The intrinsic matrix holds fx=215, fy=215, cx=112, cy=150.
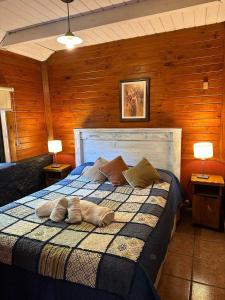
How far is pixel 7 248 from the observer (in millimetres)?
1567

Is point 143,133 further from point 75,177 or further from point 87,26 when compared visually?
point 87,26

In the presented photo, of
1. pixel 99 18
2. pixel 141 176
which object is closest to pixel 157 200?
pixel 141 176

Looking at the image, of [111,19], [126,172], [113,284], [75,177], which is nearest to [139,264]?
[113,284]

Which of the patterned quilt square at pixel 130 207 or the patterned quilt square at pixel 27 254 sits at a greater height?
the patterned quilt square at pixel 130 207

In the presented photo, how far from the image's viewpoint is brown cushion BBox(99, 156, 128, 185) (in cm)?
284

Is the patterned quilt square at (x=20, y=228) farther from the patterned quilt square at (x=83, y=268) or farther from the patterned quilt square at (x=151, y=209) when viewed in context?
the patterned quilt square at (x=151, y=209)

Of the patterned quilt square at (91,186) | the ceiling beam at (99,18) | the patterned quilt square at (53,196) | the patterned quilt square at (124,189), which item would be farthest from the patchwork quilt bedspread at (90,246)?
the ceiling beam at (99,18)

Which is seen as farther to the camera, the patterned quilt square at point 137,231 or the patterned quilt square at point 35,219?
the patterned quilt square at point 35,219

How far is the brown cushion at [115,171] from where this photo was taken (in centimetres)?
284

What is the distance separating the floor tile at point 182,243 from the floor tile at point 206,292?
457 mm

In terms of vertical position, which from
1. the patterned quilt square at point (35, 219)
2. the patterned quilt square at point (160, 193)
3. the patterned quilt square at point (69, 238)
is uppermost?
the patterned quilt square at point (160, 193)

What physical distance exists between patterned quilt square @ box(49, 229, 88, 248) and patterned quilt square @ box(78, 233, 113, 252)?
52 millimetres

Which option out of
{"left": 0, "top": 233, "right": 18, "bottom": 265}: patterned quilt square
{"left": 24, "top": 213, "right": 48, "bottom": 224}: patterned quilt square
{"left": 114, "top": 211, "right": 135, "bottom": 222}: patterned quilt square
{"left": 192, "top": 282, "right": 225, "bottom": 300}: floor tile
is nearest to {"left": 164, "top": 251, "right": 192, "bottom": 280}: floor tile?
{"left": 192, "top": 282, "right": 225, "bottom": 300}: floor tile

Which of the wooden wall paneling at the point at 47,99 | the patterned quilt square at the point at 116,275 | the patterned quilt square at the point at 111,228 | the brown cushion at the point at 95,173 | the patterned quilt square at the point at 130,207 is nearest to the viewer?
the patterned quilt square at the point at 116,275
